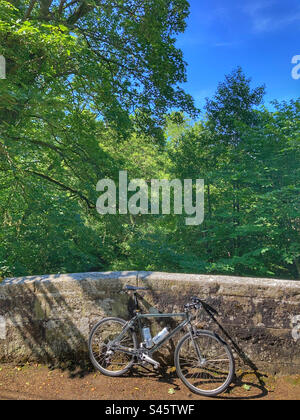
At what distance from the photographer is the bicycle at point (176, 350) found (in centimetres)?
256

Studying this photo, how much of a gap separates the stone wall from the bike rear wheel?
0.33 ft

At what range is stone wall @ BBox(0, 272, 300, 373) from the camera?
2.63 meters

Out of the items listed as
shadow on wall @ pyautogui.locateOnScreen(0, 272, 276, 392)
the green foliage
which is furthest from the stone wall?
the green foliage

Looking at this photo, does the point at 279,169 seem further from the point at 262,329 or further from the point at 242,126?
the point at 262,329

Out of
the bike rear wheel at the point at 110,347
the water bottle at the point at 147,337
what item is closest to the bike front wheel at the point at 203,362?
the water bottle at the point at 147,337

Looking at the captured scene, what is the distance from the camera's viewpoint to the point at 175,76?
8.85 meters

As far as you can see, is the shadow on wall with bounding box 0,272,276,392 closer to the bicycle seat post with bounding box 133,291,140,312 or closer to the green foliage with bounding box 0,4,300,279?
the bicycle seat post with bounding box 133,291,140,312

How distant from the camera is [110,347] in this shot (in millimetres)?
2750

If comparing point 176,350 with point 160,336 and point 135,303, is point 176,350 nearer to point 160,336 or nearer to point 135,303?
point 160,336

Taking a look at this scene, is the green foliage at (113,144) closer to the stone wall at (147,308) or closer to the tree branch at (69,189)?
the tree branch at (69,189)

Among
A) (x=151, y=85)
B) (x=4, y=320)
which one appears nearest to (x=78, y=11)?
(x=151, y=85)

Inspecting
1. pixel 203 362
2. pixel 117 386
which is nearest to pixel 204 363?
pixel 203 362

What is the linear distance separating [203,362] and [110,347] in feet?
2.84

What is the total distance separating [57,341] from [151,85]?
7.83 meters
